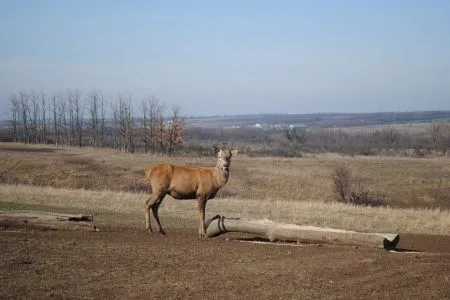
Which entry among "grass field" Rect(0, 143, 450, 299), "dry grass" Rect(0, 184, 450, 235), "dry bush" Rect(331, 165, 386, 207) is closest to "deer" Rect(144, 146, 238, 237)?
"grass field" Rect(0, 143, 450, 299)

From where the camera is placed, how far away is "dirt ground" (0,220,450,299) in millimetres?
9398

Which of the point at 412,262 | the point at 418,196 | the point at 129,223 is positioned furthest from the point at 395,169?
the point at 412,262

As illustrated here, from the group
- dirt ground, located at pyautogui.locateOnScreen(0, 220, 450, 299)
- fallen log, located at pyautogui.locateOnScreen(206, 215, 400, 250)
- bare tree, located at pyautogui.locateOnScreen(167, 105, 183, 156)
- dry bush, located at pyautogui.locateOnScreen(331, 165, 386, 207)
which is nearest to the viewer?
dirt ground, located at pyautogui.locateOnScreen(0, 220, 450, 299)

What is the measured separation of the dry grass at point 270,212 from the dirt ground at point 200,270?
824 centimetres

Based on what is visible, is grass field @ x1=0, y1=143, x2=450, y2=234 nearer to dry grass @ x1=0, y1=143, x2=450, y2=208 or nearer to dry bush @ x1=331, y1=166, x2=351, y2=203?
dry grass @ x1=0, y1=143, x2=450, y2=208

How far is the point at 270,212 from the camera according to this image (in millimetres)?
30078

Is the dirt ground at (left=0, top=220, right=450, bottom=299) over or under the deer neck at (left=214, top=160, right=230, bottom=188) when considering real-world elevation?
under

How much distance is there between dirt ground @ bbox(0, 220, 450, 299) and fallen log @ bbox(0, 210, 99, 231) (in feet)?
1.34

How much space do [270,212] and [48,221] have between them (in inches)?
655

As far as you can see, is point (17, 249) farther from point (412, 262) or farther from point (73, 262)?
point (412, 262)

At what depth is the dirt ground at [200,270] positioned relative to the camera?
9398 millimetres

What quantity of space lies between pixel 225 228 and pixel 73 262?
16.9 ft

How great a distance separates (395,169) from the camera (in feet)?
229

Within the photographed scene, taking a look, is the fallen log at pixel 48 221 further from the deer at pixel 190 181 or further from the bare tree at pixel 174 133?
the bare tree at pixel 174 133
